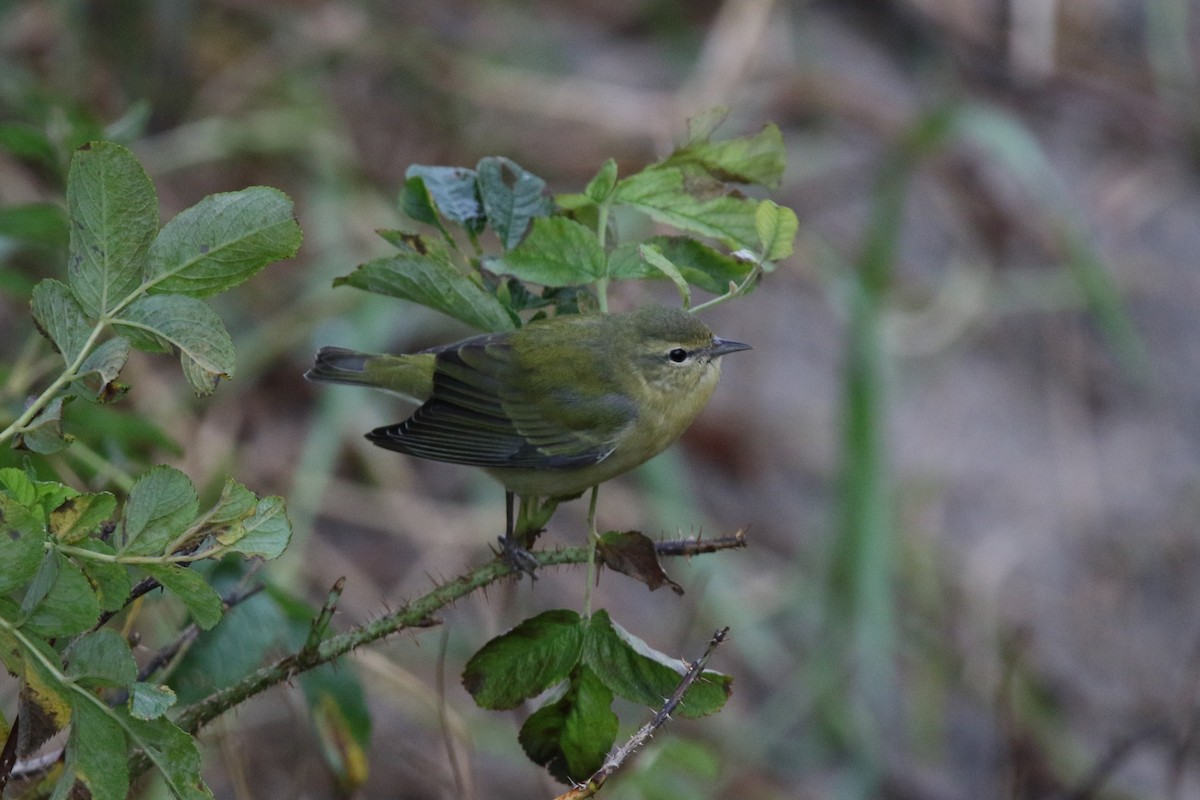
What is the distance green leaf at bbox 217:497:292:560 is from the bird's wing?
5.26ft

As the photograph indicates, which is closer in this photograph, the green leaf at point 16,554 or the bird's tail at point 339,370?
the green leaf at point 16,554

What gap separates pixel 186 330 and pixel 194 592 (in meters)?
0.28

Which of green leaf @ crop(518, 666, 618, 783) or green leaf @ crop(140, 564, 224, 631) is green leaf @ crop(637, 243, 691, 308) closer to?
green leaf @ crop(518, 666, 618, 783)

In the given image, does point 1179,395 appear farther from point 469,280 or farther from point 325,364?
point 469,280

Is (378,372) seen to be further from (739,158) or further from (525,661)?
(525,661)

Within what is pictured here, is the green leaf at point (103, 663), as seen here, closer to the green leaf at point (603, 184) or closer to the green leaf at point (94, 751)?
the green leaf at point (94, 751)

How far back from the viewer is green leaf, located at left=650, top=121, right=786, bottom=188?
5.89 ft

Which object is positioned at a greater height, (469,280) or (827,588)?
(469,280)

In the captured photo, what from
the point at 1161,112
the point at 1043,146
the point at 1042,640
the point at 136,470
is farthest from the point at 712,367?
the point at 1161,112

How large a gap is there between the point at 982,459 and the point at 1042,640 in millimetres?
933

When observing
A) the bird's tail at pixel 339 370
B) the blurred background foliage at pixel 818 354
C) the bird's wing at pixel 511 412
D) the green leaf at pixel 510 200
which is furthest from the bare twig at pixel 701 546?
the blurred background foliage at pixel 818 354

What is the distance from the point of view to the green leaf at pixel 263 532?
4.29 feet

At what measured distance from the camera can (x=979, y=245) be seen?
6.78 metres

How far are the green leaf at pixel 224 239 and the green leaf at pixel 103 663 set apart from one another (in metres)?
0.37
